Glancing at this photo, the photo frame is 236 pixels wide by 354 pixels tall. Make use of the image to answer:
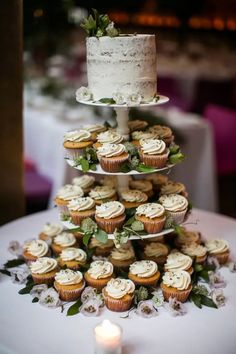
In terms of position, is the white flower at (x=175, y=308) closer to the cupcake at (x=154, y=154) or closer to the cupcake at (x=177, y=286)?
the cupcake at (x=177, y=286)

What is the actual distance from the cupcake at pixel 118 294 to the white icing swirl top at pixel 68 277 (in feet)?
0.34

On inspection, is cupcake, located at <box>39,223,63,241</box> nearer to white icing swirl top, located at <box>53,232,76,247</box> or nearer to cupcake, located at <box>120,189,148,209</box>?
white icing swirl top, located at <box>53,232,76,247</box>

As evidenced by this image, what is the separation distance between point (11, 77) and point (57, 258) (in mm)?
942

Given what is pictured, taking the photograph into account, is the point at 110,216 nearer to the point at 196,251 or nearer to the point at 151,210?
the point at 151,210

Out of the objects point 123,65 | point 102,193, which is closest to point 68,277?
point 102,193

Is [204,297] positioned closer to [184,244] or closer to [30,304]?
[184,244]

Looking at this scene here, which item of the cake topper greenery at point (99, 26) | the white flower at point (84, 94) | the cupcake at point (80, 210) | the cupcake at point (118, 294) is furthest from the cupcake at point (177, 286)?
the cake topper greenery at point (99, 26)

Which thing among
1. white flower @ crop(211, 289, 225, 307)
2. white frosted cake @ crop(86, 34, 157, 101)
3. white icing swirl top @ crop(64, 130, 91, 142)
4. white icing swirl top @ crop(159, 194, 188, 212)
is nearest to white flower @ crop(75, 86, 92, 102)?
white frosted cake @ crop(86, 34, 157, 101)

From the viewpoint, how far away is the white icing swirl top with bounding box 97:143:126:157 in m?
1.93

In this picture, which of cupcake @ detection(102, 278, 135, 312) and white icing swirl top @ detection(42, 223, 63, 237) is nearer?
cupcake @ detection(102, 278, 135, 312)

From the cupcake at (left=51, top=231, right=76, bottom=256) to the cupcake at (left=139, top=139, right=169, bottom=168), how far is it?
18.3 inches

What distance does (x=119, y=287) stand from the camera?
1.88 meters

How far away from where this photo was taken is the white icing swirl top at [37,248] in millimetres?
2133

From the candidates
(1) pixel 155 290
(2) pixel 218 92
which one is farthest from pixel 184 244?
(2) pixel 218 92
